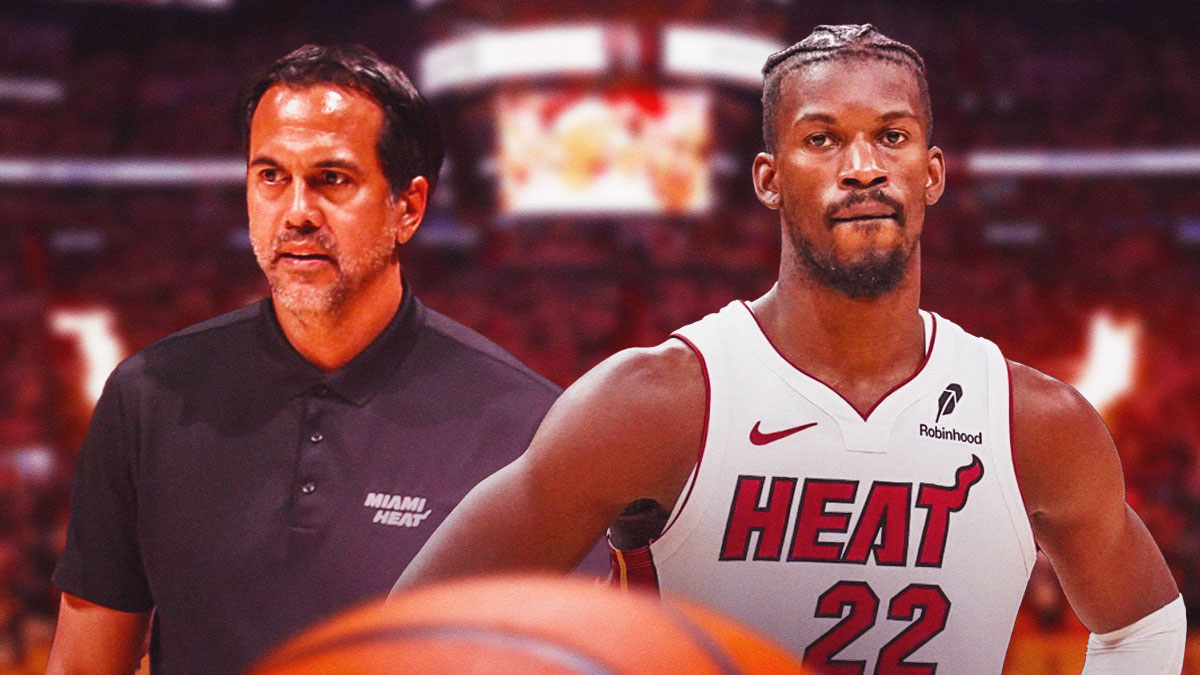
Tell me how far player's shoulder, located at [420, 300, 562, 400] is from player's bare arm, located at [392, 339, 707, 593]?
44 centimetres

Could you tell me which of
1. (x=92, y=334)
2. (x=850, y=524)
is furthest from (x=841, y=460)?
(x=92, y=334)

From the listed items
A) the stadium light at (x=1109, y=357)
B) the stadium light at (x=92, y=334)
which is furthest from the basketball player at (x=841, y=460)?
the stadium light at (x=92, y=334)

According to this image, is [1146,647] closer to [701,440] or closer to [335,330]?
[701,440]

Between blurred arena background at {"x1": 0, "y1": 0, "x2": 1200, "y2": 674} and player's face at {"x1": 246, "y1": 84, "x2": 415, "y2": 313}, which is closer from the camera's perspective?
player's face at {"x1": 246, "y1": 84, "x2": 415, "y2": 313}

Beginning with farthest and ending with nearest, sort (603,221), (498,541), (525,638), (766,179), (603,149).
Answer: (603,221), (603,149), (766,179), (498,541), (525,638)

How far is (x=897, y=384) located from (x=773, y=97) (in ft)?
1.88

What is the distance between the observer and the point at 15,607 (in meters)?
9.44

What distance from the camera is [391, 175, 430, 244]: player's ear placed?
2602mm

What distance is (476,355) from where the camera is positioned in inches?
101

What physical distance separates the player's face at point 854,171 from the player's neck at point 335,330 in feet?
2.97

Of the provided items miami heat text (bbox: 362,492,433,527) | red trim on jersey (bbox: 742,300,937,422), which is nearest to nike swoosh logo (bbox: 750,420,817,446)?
red trim on jersey (bbox: 742,300,937,422)

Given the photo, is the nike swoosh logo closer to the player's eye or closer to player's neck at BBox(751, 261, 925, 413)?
player's neck at BBox(751, 261, 925, 413)

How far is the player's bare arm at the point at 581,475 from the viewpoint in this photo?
1.92m

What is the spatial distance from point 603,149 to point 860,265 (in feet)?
27.9
